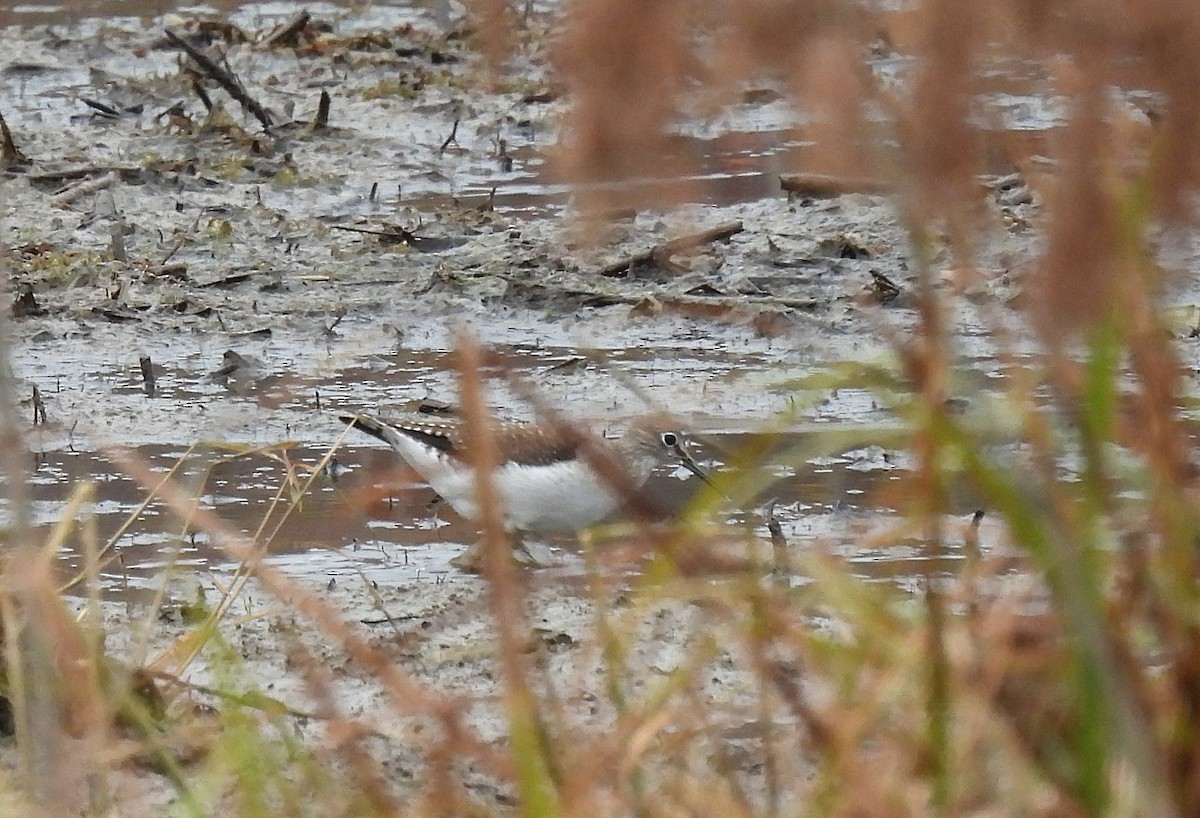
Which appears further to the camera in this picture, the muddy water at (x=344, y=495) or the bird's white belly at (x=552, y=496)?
the bird's white belly at (x=552, y=496)

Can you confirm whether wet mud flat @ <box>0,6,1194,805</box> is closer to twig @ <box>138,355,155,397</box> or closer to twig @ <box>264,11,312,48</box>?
twig @ <box>138,355,155,397</box>

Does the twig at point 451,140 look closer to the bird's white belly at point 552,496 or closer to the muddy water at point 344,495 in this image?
the muddy water at point 344,495

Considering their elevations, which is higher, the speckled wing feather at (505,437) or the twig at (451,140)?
the speckled wing feather at (505,437)

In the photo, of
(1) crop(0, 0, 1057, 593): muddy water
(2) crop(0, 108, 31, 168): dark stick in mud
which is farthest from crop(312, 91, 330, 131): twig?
(2) crop(0, 108, 31, 168): dark stick in mud

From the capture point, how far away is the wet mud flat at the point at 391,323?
17.1ft

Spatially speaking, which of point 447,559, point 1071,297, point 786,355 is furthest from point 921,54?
point 786,355

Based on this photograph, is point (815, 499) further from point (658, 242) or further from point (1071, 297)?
point (1071, 297)

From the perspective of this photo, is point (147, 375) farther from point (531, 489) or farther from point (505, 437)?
point (531, 489)

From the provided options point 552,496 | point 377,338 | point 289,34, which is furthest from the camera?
point 289,34

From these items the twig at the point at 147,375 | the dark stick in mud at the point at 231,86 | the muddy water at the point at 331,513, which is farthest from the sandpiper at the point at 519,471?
the dark stick in mud at the point at 231,86

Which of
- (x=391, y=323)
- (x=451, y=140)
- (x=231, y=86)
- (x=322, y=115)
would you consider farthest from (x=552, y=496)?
(x=231, y=86)

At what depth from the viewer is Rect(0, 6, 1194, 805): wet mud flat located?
5203 mm

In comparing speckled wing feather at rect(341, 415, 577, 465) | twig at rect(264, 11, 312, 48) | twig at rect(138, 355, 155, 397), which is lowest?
twig at rect(264, 11, 312, 48)

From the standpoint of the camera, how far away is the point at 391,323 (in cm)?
789
